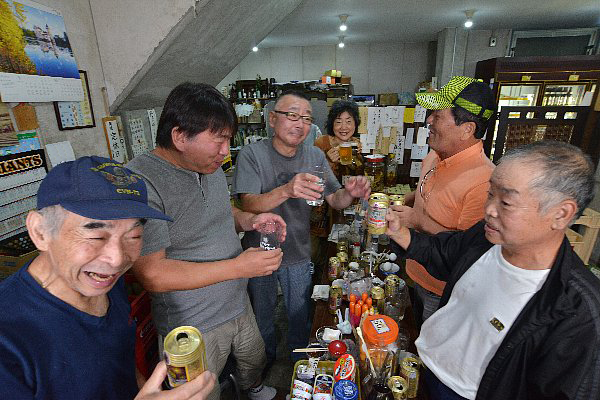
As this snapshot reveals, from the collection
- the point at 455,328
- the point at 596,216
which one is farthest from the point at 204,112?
the point at 596,216

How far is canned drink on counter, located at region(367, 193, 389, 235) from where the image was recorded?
1.70 metres

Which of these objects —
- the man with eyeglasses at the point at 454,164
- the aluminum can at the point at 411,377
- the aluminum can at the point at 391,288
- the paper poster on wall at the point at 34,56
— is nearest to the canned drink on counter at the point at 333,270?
the aluminum can at the point at 391,288

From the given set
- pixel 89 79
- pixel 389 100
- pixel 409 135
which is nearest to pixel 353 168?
pixel 409 135

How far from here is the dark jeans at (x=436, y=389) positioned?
1394mm

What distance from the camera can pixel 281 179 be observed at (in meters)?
2.32

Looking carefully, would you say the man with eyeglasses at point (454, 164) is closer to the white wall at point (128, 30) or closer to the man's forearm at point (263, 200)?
the man's forearm at point (263, 200)

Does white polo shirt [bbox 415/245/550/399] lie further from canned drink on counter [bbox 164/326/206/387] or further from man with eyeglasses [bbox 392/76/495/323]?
canned drink on counter [bbox 164/326/206/387]

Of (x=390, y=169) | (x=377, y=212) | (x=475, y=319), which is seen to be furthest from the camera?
(x=390, y=169)

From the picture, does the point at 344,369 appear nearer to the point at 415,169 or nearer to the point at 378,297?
the point at 378,297

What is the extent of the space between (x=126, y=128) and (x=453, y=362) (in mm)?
3433

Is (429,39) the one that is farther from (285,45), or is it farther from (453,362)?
(453,362)

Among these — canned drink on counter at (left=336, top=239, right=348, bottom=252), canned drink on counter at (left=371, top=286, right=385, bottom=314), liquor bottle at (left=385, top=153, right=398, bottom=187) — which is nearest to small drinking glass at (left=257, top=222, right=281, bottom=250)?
canned drink on counter at (left=371, top=286, right=385, bottom=314)

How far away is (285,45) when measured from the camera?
10883 mm

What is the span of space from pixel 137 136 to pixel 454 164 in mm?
3164
